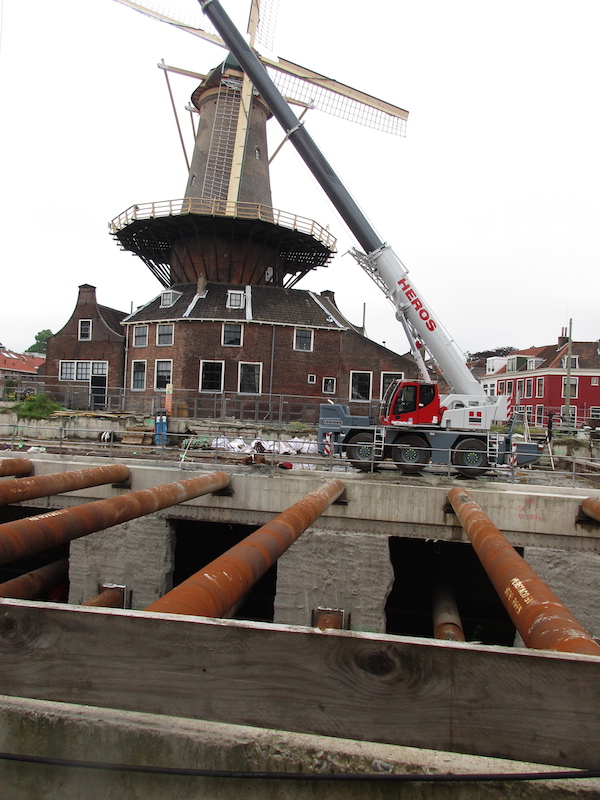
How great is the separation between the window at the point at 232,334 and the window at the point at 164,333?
10.7 ft

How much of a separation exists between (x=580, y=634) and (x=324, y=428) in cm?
1229

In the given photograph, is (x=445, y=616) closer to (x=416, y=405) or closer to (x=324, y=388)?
(x=416, y=405)

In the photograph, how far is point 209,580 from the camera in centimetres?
355

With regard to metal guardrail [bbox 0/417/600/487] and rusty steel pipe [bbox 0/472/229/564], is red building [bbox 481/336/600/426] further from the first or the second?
rusty steel pipe [bbox 0/472/229/564]

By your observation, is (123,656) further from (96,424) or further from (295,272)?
(295,272)

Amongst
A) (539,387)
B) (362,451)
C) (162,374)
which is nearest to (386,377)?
(162,374)

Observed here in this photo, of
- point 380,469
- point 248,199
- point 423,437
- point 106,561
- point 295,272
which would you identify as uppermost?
point 248,199

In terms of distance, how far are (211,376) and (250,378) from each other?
7.58 feet

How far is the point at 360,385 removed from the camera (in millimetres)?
30547

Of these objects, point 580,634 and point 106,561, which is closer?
point 580,634

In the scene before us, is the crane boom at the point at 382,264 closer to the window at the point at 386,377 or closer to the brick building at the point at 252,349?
the brick building at the point at 252,349

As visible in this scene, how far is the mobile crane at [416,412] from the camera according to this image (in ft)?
45.2

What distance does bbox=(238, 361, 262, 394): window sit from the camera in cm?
2952

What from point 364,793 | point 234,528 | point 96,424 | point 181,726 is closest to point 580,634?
point 364,793
